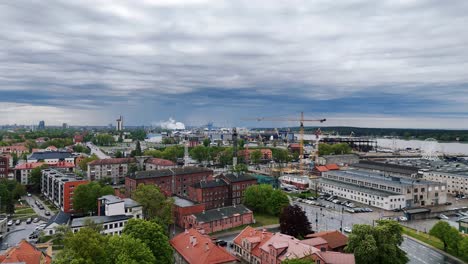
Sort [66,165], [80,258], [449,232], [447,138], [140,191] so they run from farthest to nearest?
1. [447,138]
2. [66,165]
3. [140,191]
4. [449,232]
5. [80,258]

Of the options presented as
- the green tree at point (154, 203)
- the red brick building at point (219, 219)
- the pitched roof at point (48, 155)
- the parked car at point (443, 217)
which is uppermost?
the pitched roof at point (48, 155)

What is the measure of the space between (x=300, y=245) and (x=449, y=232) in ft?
42.3

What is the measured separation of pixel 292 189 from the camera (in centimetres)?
5353

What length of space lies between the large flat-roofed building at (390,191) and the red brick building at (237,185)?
1411cm

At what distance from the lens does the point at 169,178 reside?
1839 inches

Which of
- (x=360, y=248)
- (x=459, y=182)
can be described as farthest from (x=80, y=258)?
(x=459, y=182)

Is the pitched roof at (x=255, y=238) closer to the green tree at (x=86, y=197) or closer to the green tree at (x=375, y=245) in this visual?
the green tree at (x=375, y=245)

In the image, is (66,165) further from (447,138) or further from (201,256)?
(447,138)

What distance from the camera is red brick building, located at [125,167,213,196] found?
44.1 meters

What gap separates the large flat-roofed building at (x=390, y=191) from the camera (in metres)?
42.7

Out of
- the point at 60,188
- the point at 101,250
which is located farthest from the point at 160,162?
the point at 101,250

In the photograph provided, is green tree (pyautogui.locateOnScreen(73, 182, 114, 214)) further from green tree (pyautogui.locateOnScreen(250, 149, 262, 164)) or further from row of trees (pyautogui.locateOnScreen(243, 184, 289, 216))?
green tree (pyautogui.locateOnScreen(250, 149, 262, 164))

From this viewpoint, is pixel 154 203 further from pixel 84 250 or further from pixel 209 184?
pixel 84 250

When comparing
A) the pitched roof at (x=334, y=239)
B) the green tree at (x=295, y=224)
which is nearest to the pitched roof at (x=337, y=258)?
the pitched roof at (x=334, y=239)
